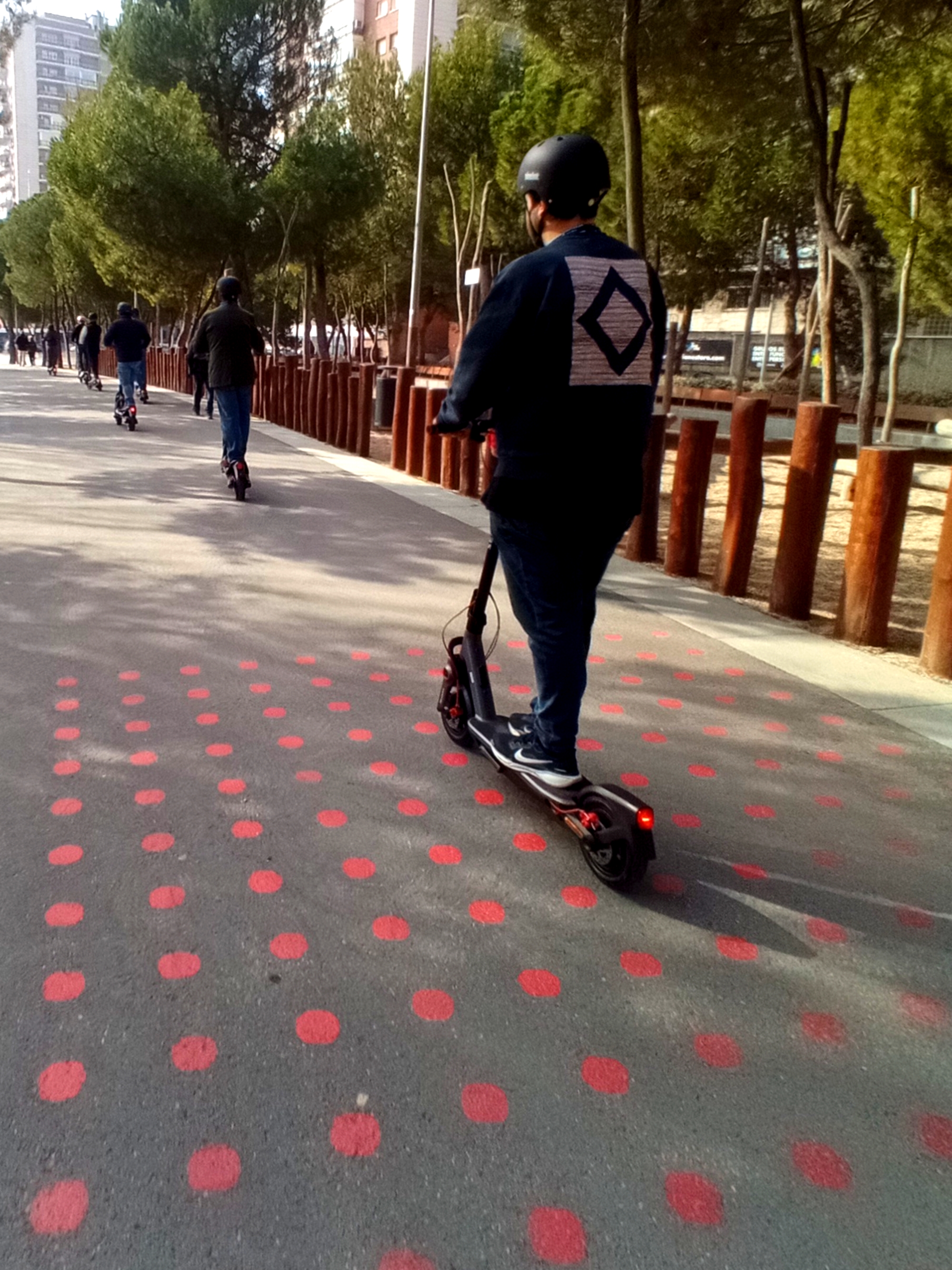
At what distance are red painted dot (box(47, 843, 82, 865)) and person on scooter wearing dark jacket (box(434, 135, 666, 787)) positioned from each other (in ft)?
4.41

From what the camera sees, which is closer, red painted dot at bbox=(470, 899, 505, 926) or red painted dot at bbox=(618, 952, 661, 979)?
red painted dot at bbox=(618, 952, 661, 979)

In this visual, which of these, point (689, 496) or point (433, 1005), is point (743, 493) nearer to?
point (689, 496)

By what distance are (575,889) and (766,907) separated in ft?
1.70

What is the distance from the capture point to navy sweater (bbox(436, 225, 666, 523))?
2916 mm

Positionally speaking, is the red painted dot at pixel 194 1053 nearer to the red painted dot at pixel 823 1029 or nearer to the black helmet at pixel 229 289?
the red painted dot at pixel 823 1029

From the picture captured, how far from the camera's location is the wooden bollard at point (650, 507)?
7633 millimetres

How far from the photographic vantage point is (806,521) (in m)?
6.05

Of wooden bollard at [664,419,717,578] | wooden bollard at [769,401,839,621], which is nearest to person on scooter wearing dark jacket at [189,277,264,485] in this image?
wooden bollard at [664,419,717,578]

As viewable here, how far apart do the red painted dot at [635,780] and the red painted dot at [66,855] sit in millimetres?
1765

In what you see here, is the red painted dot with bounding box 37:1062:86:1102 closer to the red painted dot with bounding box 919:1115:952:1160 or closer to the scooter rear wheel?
the scooter rear wheel

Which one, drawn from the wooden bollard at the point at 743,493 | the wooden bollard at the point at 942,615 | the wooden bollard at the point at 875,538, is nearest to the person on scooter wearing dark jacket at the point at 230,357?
the wooden bollard at the point at 743,493

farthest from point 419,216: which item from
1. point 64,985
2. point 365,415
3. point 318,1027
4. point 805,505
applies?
point 318,1027

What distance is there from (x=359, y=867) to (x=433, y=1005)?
695 millimetres

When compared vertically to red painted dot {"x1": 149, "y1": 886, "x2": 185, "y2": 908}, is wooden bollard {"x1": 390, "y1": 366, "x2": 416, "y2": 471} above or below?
above
